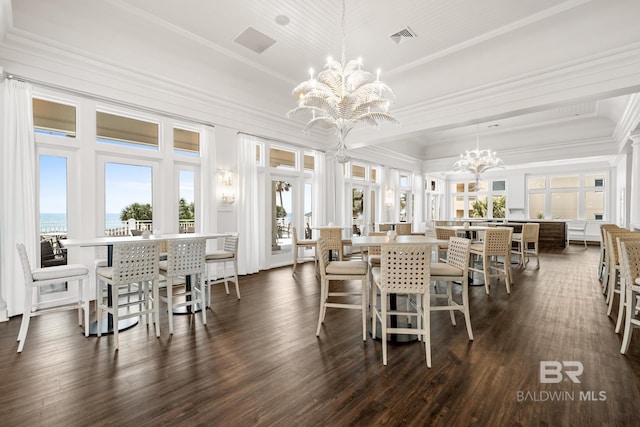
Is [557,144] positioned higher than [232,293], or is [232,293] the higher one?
[557,144]

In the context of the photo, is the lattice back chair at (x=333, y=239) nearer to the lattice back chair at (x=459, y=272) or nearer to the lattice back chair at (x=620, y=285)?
the lattice back chair at (x=459, y=272)

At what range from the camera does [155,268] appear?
10.2 feet

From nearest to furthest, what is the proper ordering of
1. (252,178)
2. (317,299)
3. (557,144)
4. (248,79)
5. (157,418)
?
1. (157,418)
2. (317,299)
3. (248,79)
4. (252,178)
5. (557,144)

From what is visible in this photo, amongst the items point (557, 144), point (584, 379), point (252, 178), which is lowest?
point (584, 379)

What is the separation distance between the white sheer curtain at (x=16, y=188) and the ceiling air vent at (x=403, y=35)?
15.9 feet

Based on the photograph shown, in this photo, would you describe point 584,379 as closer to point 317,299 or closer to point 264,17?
point 317,299

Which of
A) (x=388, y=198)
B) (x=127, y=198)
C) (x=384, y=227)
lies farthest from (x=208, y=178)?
(x=388, y=198)

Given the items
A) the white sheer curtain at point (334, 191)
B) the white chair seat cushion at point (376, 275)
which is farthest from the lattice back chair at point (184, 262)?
the white sheer curtain at point (334, 191)

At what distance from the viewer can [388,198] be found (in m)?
10.4

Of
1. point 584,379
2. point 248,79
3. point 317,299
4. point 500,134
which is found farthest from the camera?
point 500,134

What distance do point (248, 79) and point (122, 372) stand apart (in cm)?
510

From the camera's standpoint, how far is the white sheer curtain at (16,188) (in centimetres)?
361

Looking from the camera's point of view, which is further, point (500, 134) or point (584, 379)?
point (500, 134)

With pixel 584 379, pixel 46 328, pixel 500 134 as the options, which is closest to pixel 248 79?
pixel 46 328
